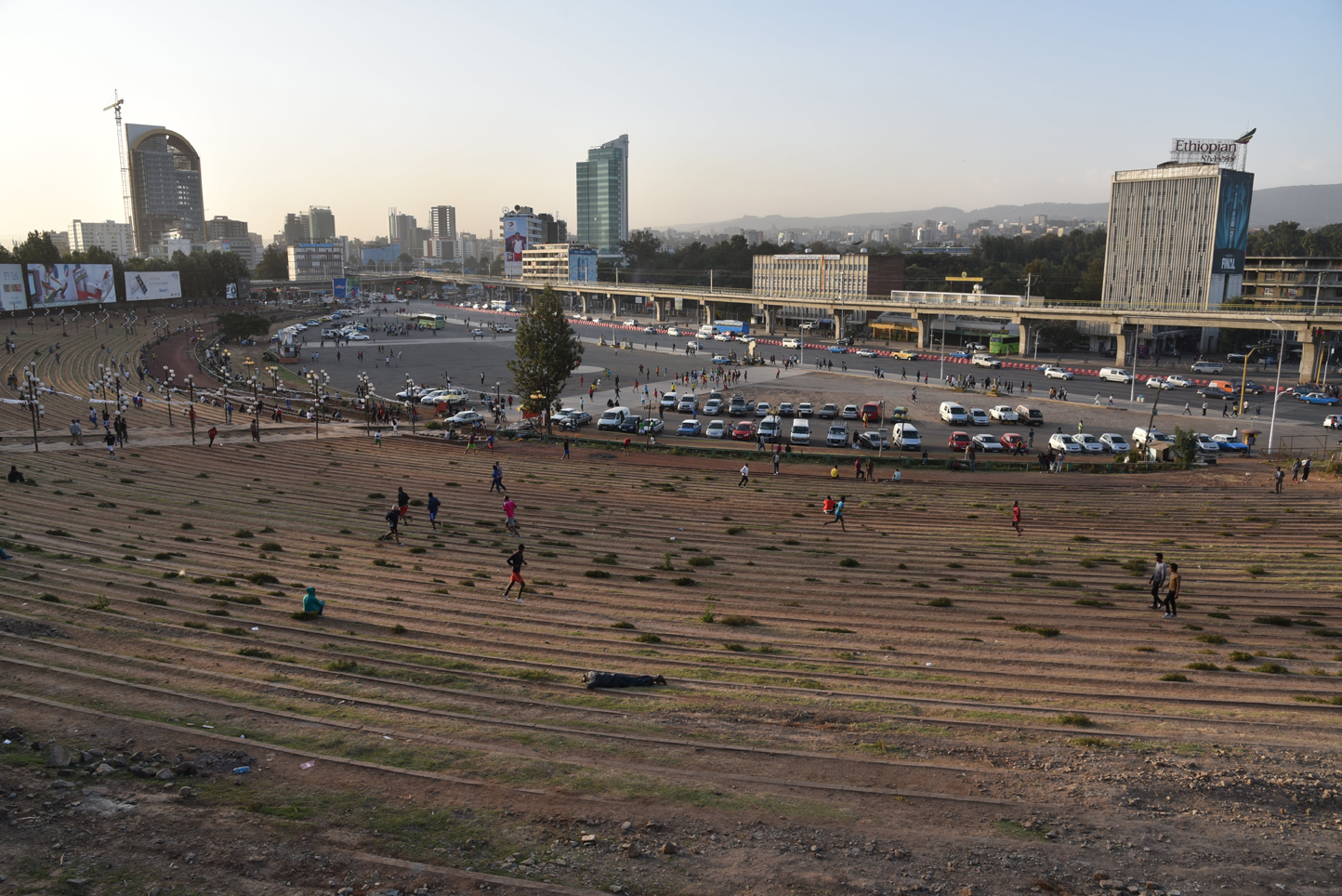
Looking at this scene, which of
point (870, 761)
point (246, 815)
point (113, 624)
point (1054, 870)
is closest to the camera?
point (1054, 870)

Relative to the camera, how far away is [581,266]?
189 m

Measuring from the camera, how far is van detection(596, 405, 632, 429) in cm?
4841

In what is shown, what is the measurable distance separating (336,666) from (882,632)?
10.3m

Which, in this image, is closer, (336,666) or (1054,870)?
(1054,870)

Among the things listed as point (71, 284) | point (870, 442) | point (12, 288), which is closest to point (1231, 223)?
point (870, 442)

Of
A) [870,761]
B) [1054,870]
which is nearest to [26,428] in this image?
[870,761]

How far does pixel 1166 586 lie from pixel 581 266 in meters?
178

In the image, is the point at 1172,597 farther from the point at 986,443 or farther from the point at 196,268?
the point at 196,268

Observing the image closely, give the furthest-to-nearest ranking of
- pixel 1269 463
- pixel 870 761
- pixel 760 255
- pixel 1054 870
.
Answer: pixel 760 255 < pixel 1269 463 < pixel 870 761 < pixel 1054 870

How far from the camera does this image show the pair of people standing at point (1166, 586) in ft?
60.4

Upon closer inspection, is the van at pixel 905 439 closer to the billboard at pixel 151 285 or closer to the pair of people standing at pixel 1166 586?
the pair of people standing at pixel 1166 586

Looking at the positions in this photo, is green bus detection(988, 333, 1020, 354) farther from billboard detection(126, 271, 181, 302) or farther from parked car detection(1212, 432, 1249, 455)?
billboard detection(126, 271, 181, 302)

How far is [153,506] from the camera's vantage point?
2609 cm

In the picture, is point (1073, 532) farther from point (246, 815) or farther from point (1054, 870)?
point (246, 815)
